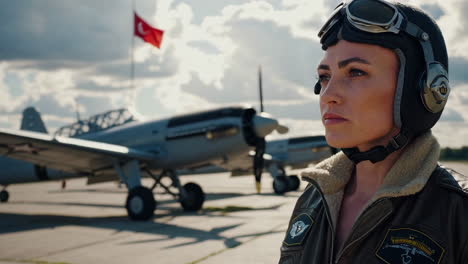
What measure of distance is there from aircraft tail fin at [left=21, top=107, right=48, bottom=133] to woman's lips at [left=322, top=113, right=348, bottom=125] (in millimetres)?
19920

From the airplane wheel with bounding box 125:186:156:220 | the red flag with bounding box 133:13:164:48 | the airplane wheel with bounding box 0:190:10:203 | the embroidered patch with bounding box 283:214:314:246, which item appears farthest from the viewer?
the red flag with bounding box 133:13:164:48

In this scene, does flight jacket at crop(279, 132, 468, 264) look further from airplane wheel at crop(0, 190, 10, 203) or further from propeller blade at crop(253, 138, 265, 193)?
airplane wheel at crop(0, 190, 10, 203)

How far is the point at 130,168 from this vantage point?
34.0 ft

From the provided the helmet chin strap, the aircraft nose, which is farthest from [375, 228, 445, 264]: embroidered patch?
the aircraft nose

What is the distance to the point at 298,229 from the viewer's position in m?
1.57

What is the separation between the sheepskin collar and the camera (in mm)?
1259

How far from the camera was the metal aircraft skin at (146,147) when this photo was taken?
384 inches

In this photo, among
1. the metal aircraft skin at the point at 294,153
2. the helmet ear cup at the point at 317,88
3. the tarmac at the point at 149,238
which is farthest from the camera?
the metal aircraft skin at the point at 294,153

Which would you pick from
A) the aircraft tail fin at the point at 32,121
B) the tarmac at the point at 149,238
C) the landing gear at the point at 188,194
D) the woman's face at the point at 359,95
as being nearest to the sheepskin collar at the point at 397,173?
the woman's face at the point at 359,95

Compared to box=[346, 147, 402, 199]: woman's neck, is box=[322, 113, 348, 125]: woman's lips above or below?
above

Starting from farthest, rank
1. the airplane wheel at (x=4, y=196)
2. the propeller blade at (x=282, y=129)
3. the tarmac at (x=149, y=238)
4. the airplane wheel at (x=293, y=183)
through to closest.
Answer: the airplane wheel at (x=293, y=183) → the airplane wheel at (x=4, y=196) → the propeller blade at (x=282, y=129) → the tarmac at (x=149, y=238)

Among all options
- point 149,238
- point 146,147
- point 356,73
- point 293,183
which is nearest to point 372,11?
point 356,73

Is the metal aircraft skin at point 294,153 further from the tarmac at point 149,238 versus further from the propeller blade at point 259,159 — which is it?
the tarmac at point 149,238

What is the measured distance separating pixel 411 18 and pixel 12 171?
1381 cm
